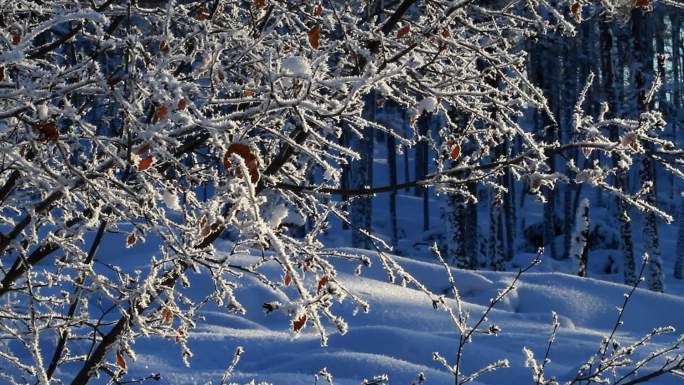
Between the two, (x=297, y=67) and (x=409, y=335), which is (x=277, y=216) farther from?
(x=409, y=335)

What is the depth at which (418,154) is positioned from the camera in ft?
139

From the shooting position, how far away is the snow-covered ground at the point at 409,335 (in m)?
7.02

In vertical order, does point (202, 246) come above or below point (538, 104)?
below

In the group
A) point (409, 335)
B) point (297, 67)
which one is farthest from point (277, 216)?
point (409, 335)

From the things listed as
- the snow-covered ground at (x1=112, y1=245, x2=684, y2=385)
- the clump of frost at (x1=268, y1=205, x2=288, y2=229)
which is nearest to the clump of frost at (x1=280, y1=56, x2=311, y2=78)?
the clump of frost at (x1=268, y1=205, x2=288, y2=229)

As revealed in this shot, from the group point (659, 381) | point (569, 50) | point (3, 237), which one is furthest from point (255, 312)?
point (569, 50)

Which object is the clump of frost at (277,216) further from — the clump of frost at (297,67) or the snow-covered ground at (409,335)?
the snow-covered ground at (409,335)

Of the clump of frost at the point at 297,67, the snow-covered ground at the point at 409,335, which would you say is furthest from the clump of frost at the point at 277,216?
the snow-covered ground at the point at 409,335

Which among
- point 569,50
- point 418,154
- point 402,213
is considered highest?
point 569,50

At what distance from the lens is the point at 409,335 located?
795 centimetres

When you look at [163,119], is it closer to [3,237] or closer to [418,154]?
[3,237]

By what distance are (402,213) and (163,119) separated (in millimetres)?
39990

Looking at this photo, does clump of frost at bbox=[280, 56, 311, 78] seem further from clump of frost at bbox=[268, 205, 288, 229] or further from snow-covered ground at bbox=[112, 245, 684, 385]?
snow-covered ground at bbox=[112, 245, 684, 385]

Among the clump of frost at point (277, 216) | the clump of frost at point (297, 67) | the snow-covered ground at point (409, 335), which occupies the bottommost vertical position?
the snow-covered ground at point (409, 335)
